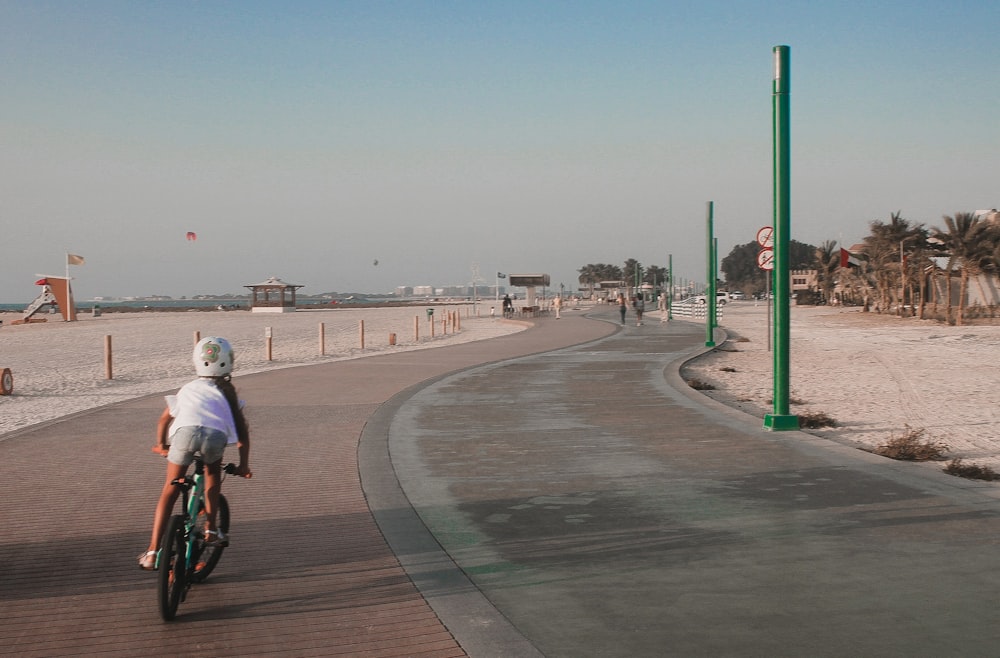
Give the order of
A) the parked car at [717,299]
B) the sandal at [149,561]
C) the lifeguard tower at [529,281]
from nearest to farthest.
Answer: the sandal at [149,561], the parked car at [717,299], the lifeguard tower at [529,281]

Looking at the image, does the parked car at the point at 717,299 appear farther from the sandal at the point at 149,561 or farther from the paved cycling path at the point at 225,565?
the sandal at the point at 149,561

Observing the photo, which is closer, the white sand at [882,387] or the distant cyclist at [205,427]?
the distant cyclist at [205,427]

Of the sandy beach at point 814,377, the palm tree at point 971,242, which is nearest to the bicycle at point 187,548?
the sandy beach at point 814,377

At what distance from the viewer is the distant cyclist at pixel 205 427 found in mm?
4719

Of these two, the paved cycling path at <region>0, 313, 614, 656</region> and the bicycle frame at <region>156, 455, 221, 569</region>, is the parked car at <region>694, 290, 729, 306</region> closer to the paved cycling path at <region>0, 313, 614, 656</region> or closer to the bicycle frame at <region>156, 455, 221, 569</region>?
the paved cycling path at <region>0, 313, 614, 656</region>

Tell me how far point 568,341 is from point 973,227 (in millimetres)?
30292

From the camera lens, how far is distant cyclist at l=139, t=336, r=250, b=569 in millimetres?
4719

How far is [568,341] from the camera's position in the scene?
29.8 m

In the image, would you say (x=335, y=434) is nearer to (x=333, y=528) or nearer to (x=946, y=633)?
(x=333, y=528)

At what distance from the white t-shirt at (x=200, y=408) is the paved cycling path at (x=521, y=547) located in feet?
3.12

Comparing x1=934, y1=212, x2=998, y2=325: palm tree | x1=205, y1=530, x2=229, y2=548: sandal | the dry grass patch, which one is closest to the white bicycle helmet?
x1=205, y1=530, x2=229, y2=548: sandal

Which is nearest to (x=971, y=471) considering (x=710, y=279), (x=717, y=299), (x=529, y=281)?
(x=710, y=279)

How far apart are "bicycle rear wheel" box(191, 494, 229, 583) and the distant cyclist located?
0.06 meters

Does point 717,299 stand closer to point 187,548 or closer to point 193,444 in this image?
point 193,444
